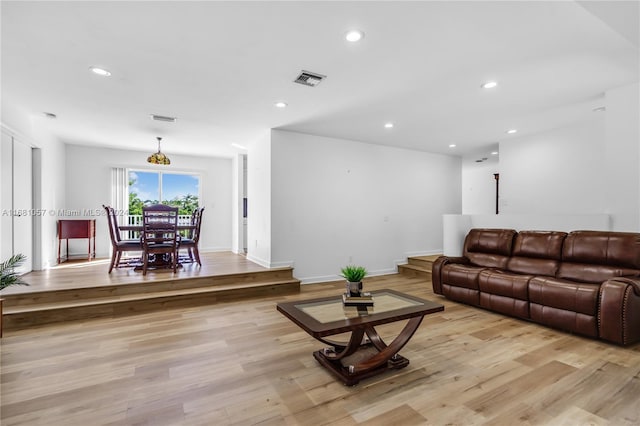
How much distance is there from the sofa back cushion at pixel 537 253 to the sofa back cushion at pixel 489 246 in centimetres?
9

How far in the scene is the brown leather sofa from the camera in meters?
2.79

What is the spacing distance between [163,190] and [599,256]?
320 inches

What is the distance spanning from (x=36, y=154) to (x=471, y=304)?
708 centimetres

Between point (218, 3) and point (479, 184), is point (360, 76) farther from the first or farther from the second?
point (479, 184)

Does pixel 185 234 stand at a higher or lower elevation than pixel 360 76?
lower

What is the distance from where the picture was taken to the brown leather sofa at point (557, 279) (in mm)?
2787

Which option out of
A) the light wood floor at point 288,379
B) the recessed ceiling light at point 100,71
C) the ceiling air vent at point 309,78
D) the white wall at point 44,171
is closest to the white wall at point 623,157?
the light wood floor at point 288,379

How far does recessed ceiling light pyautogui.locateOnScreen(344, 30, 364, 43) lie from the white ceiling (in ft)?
0.13

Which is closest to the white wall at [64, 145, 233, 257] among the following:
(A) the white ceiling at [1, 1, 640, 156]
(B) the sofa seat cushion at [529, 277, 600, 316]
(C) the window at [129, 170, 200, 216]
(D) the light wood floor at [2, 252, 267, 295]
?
(C) the window at [129, 170, 200, 216]

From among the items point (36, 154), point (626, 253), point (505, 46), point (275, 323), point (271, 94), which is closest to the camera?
point (505, 46)

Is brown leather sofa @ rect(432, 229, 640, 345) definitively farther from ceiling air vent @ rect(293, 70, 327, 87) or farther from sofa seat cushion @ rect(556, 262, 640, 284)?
ceiling air vent @ rect(293, 70, 327, 87)

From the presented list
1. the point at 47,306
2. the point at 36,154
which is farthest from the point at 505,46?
the point at 36,154

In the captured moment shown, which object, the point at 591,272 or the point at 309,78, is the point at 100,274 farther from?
→ the point at 591,272

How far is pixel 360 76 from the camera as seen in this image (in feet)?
10.5
